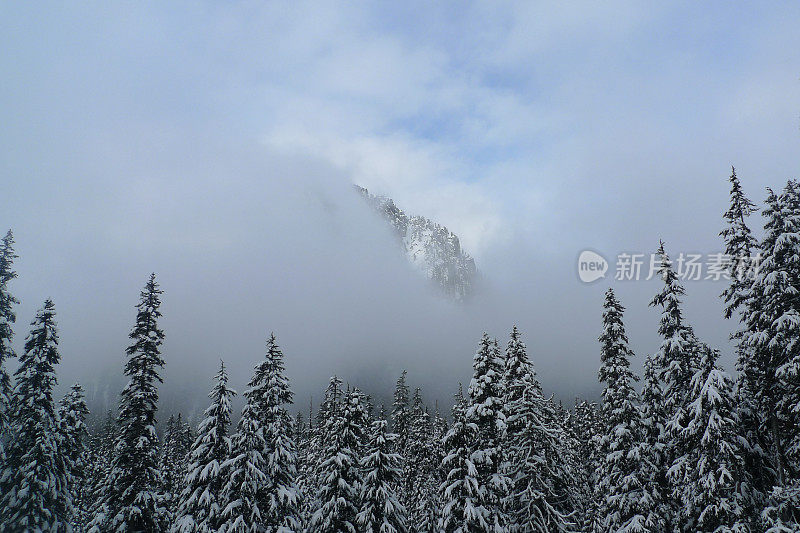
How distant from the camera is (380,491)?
2788cm

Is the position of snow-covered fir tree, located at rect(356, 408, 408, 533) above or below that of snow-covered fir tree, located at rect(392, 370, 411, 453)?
below

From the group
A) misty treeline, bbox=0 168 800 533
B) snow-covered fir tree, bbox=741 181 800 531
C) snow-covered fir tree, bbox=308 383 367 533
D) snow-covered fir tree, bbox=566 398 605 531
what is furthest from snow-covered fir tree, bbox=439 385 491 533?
snow-covered fir tree, bbox=566 398 605 531

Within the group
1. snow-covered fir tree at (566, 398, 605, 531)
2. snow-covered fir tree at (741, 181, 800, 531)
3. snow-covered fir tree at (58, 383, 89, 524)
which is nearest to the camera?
snow-covered fir tree at (741, 181, 800, 531)

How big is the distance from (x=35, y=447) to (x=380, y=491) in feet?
72.8

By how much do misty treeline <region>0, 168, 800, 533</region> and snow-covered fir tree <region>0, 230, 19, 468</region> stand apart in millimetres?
94

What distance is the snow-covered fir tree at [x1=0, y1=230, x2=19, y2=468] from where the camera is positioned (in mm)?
26828

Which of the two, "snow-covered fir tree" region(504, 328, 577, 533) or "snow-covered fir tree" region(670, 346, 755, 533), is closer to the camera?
"snow-covered fir tree" region(670, 346, 755, 533)

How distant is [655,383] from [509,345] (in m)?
8.37

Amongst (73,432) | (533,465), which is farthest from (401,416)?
(73,432)

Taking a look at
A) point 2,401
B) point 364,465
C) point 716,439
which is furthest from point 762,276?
point 2,401

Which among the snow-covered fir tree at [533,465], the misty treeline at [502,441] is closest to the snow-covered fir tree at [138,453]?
the misty treeline at [502,441]

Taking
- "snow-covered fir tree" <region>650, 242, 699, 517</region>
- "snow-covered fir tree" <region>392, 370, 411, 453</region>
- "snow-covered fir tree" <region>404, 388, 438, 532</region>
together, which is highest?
"snow-covered fir tree" <region>650, 242, 699, 517</region>

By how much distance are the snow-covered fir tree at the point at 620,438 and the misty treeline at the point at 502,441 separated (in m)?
0.09

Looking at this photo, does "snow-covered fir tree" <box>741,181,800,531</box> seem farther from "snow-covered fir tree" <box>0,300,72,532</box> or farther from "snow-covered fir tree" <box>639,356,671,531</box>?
"snow-covered fir tree" <box>0,300,72,532</box>
